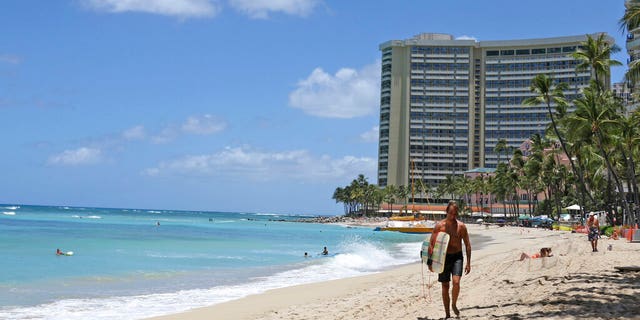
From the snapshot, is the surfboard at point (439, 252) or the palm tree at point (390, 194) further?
the palm tree at point (390, 194)

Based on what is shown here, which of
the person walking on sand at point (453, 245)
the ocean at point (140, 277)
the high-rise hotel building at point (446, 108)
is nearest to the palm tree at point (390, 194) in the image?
the high-rise hotel building at point (446, 108)

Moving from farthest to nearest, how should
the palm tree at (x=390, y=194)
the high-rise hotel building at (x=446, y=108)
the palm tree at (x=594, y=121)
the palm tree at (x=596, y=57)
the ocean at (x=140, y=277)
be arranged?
1. the high-rise hotel building at (x=446, y=108)
2. the palm tree at (x=390, y=194)
3. the palm tree at (x=596, y=57)
4. the palm tree at (x=594, y=121)
5. the ocean at (x=140, y=277)

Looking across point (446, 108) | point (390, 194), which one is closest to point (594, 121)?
point (390, 194)

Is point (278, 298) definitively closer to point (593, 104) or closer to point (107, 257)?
point (107, 257)

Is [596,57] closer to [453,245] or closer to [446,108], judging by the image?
[453,245]

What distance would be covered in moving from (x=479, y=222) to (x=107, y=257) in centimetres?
7556

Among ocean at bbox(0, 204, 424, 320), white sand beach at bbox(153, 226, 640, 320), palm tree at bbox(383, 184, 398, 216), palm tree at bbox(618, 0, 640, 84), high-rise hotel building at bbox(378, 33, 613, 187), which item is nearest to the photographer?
white sand beach at bbox(153, 226, 640, 320)

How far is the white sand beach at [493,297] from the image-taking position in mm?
8625

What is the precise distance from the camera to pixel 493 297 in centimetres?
1047

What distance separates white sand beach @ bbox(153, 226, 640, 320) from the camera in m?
8.62

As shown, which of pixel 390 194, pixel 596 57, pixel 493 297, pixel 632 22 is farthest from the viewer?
pixel 390 194

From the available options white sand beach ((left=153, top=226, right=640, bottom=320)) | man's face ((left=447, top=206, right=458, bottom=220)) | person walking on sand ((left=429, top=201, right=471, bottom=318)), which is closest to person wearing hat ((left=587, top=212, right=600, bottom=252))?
white sand beach ((left=153, top=226, right=640, bottom=320))

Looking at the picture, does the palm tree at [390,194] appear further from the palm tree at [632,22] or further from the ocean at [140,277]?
the palm tree at [632,22]

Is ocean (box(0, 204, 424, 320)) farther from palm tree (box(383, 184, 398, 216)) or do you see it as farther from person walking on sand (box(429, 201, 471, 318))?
palm tree (box(383, 184, 398, 216))
